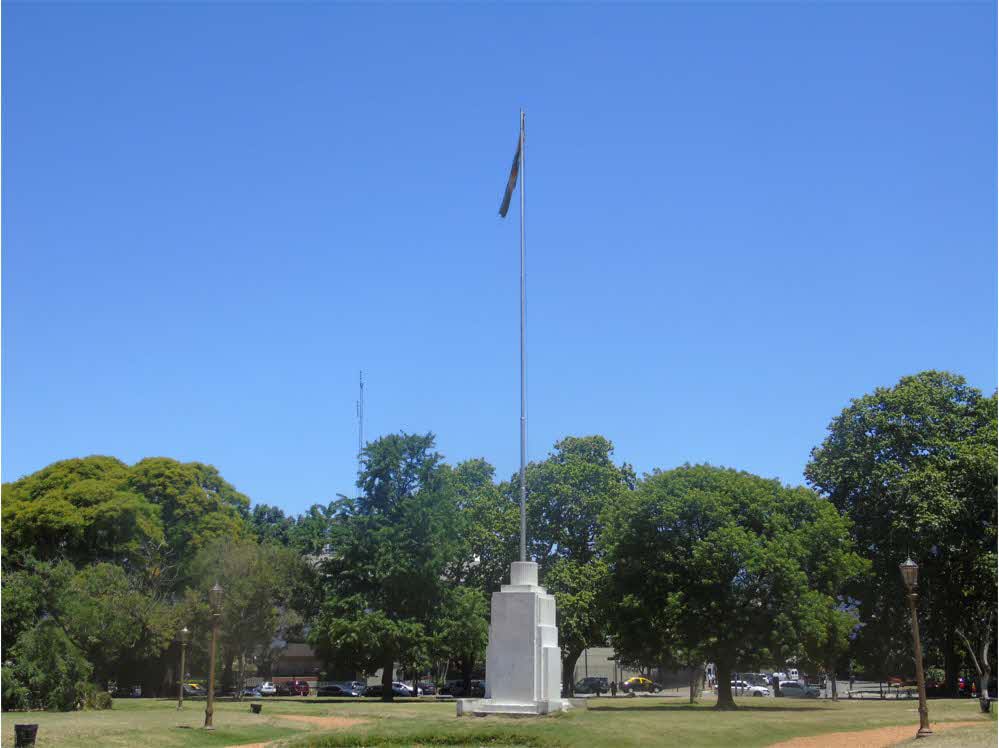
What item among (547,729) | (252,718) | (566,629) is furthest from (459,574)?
(547,729)

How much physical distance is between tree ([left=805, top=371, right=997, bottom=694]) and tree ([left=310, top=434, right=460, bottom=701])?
2058cm

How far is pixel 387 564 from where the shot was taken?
52844 mm

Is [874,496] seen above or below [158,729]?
above

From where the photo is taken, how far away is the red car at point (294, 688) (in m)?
72.5

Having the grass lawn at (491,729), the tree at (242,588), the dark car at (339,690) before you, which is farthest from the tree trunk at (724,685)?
the dark car at (339,690)

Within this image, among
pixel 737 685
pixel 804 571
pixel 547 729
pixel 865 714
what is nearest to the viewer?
pixel 547 729

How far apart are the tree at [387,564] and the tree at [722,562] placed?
1279 centimetres

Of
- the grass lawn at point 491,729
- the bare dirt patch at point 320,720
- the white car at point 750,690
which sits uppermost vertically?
the grass lawn at point 491,729

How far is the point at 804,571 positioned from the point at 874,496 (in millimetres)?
12084

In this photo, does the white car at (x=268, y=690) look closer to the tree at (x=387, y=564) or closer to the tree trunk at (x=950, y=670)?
the tree at (x=387, y=564)

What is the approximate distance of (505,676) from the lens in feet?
95.6

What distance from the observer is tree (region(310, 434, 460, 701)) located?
51.5 metres

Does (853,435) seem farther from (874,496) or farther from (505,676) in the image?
(505,676)

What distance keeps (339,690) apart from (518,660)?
45.3m
